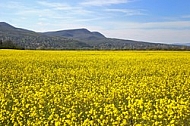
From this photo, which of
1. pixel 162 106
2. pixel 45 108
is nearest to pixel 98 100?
pixel 45 108

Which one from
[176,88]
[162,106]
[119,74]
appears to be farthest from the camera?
[119,74]

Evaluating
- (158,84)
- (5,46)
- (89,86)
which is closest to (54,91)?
(89,86)

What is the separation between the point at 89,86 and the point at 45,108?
10.2 ft

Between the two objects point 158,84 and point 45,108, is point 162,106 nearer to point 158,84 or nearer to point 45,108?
point 45,108

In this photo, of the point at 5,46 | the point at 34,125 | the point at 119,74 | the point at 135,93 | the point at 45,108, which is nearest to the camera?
the point at 34,125

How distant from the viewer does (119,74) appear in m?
16.0

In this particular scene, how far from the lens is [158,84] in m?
12.5

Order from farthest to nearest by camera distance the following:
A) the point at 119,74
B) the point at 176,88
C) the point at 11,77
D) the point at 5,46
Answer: the point at 5,46
the point at 119,74
the point at 11,77
the point at 176,88

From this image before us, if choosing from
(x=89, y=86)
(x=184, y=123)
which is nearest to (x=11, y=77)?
(x=89, y=86)

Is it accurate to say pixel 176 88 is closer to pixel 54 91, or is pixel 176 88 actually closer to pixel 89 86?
pixel 89 86

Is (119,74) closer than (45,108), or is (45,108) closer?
(45,108)

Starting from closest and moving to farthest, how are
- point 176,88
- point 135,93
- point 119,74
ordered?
point 135,93, point 176,88, point 119,74

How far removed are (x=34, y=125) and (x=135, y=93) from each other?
4365mm

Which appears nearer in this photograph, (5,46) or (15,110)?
(15,110)
